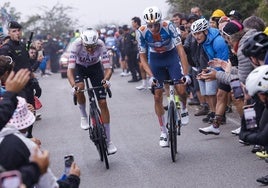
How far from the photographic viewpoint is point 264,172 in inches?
332

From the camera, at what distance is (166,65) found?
1018 centimetres

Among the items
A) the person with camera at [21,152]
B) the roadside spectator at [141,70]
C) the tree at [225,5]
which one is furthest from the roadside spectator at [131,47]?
the person with camera at [21,152]

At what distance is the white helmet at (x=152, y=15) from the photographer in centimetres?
952

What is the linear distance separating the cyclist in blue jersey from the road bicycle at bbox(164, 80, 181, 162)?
0.85 ft

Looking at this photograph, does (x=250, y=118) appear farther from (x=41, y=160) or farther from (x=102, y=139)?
(x=102, y=139)

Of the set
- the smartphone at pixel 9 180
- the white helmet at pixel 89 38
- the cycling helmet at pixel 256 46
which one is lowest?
the white helmet at pixel 89 38

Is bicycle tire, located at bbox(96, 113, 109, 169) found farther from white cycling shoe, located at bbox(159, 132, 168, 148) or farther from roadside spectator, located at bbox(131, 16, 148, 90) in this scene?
roadside spectator, located at bbox(131, 16, 148, 90)

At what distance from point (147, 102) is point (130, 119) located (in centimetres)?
304

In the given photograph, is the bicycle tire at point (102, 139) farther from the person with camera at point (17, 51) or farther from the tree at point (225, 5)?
the tree at point (225, 5)

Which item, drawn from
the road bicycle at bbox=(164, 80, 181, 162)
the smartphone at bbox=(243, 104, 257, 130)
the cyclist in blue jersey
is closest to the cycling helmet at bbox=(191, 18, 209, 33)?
the cyclist in blue jersey

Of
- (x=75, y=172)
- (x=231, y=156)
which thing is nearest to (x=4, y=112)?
(x=75, y=172)

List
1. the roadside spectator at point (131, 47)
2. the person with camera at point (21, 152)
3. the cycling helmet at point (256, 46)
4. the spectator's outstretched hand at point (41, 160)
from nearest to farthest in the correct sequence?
1. the spectator's outstretched hand at point (41, 160)
2. the person with camera at point (21, 152)
3. the cycling helmet at point (256, 46)
4. the roadside spectator at point (131, 47)

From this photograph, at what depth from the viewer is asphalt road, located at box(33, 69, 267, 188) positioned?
843 centimetres

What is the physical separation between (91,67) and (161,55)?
115 cm
